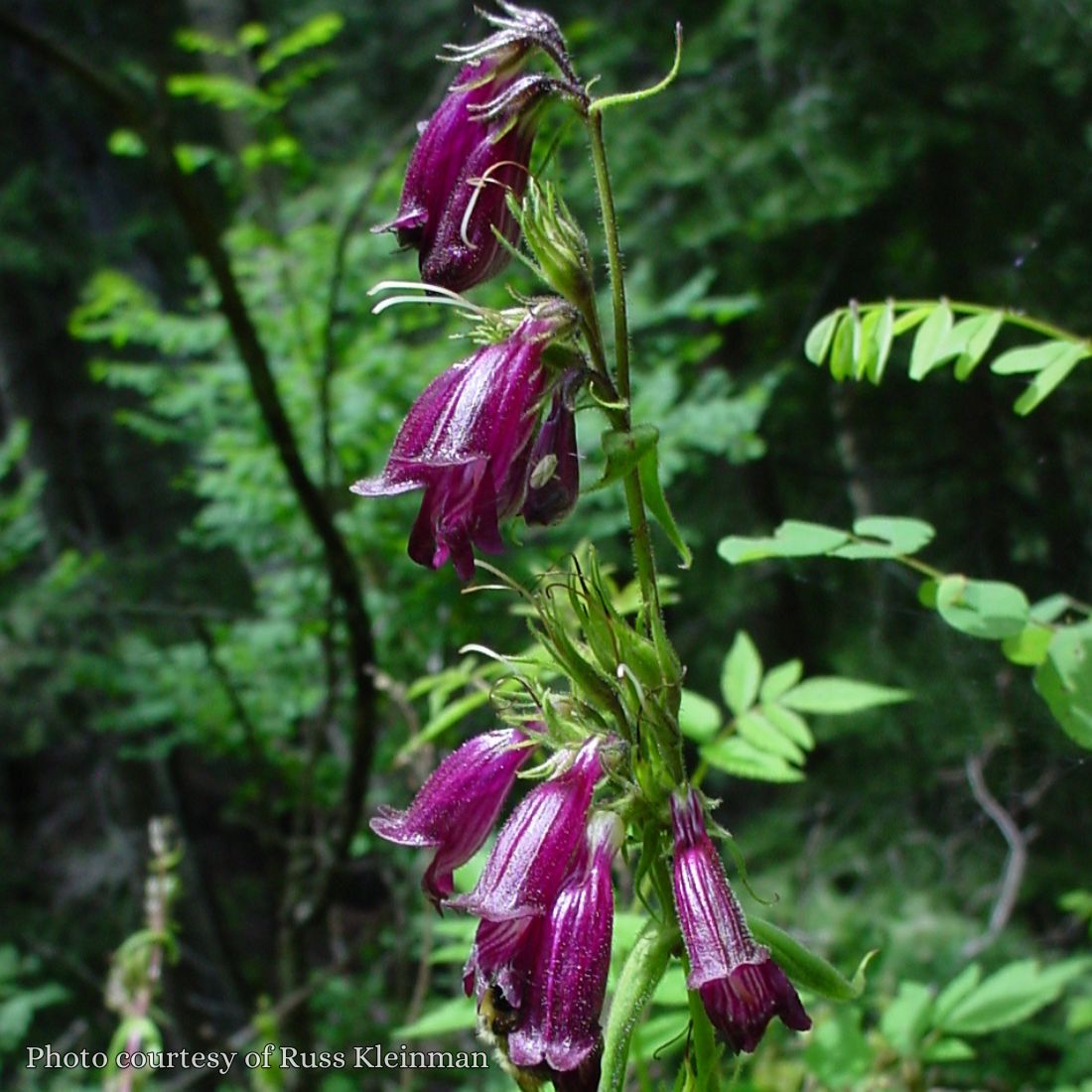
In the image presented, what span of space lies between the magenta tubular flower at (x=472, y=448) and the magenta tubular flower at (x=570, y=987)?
377 mm

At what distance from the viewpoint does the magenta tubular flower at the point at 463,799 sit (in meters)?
1.29

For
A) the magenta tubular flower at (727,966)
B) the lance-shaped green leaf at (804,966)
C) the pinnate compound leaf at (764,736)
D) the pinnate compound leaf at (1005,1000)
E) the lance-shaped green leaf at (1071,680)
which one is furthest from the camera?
the pinnate compound leaf at (1005,1000)

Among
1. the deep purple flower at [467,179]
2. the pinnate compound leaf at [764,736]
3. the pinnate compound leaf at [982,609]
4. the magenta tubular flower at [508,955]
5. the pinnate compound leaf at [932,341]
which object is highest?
the deep purple flower at [467,179]

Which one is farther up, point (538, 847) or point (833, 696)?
point (538, 847)

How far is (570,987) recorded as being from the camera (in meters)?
1.10

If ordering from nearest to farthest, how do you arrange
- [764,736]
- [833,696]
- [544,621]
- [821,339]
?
[544,621], [821,339], [764,736], [833,696]

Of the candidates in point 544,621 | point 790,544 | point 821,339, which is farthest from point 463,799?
point 821,339

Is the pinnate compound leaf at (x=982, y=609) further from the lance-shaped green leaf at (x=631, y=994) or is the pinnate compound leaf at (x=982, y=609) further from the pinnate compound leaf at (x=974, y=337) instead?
the lance-shaped green leaf at (x=631, y=994)

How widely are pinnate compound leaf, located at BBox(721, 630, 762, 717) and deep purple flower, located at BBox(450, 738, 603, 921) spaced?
3.00 feet

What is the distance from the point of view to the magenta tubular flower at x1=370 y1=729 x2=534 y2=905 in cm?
129

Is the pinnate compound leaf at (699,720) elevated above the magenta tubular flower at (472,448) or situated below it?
below

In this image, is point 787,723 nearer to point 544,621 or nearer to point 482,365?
point 544,621

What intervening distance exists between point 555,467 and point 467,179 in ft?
1.17

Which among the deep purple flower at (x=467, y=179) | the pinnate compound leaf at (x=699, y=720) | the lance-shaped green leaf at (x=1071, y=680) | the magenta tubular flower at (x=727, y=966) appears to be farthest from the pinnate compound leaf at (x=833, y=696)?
the deep purple flower at (x=467, y=179)
